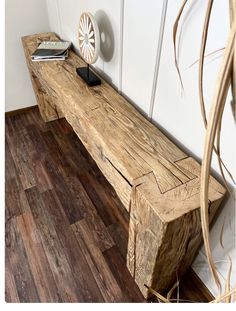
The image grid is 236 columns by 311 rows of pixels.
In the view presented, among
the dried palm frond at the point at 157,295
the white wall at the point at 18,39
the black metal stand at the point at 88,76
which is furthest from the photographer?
the white wall at the point at 18,39

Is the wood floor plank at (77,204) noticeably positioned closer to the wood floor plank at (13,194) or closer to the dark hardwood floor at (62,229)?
the dark hardwood floor at (62,229)

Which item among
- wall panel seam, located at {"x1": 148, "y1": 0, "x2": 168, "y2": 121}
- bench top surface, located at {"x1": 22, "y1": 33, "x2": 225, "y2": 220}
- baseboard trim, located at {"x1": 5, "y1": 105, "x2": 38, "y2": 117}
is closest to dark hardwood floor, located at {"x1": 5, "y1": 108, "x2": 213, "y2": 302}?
baseboard trim, located at {"x1": 5, "y1": 105, "x2": 38, "y2": 117}

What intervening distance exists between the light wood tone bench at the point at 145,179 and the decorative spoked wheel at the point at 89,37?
18 centimetres

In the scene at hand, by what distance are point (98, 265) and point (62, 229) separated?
0.30 meters

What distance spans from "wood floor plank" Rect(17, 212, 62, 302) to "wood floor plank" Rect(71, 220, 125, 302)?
0.20 meters

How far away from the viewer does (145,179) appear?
811 mm

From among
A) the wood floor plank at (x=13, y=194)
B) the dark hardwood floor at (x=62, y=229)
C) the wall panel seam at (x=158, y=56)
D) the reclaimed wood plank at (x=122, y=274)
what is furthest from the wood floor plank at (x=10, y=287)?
the wall panel seam at (x=158, y=56)

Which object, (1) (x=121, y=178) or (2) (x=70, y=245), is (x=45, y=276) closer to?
(2) (x=70, y=245)

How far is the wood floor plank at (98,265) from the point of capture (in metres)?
1.12

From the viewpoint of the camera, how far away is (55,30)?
1883 mm

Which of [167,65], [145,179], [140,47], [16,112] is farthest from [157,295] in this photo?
[16,112]

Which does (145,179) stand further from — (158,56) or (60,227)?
(60,227)

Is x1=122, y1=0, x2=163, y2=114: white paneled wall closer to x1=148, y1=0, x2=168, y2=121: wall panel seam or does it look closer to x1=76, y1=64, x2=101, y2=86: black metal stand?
x1=148, y1=0, x2=168, y2=121: wall panel seam

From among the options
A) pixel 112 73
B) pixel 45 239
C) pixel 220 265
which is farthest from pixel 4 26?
pixel 220 265
